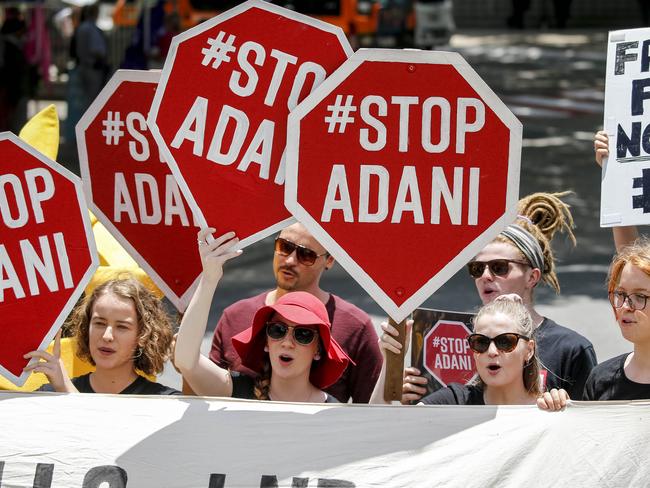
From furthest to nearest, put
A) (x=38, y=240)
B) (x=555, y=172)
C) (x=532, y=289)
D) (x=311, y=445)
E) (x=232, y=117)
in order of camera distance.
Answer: (x=555, y=172), (x=532, y=289), (x=38, y=240), (x=232, y=117), (x=311, y=445)

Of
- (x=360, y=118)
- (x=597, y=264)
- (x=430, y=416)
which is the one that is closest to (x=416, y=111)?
(x=360, y=118)

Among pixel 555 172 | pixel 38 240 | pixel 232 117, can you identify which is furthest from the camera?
pixel 555 172

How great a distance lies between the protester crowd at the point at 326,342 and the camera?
14.5 ft

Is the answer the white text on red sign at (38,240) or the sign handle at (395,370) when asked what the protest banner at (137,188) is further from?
the sign handle at (395,370)

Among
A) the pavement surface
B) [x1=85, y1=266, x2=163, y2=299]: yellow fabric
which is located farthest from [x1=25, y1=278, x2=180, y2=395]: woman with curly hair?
the pavement surface

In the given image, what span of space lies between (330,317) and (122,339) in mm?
929

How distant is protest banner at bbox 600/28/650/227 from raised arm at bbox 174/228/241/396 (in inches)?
55.2

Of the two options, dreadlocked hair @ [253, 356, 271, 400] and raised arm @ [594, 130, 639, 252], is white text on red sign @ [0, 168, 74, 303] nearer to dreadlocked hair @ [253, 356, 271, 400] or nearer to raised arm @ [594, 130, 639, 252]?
dreadlocked hair @ [253, 356, 271, 400]

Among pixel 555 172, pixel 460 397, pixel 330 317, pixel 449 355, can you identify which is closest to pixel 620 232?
pixel 449 355

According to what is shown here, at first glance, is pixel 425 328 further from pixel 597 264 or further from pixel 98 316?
pixel 597 264

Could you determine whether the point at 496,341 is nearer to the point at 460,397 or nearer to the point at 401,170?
the point at 460,397

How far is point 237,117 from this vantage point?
4371 mm

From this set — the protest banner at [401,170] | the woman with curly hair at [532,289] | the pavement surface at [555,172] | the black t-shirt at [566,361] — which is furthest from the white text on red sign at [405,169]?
the pavement surface at [555,172]

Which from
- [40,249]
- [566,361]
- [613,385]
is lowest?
[566,361]
